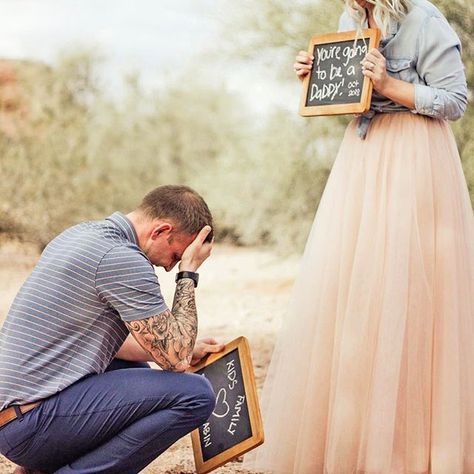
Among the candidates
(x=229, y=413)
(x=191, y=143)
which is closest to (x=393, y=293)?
(x=229, y=413)

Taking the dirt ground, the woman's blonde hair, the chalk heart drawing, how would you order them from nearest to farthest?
the chalk heart drawing → the woman's blonde hair → the dirt ground

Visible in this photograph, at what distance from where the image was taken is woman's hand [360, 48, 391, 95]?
317 cm

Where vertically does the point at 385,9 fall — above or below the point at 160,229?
above

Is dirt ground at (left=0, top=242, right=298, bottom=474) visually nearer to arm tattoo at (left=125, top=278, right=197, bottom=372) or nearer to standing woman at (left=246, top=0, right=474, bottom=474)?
standing woman at (left=246, top=0, right=474, bottom=474)

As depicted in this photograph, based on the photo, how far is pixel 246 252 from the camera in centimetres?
1407

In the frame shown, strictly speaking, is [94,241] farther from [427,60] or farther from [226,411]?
[427,60]

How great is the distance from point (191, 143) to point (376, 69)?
15.4 m

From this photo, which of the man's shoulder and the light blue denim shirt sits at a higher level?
the light blue denim shirt

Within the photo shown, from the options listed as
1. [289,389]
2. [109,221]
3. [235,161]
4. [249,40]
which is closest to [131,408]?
[109,221]

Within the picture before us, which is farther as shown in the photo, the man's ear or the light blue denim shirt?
the light blue denim shirt

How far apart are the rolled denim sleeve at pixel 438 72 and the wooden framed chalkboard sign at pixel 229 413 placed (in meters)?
1.04

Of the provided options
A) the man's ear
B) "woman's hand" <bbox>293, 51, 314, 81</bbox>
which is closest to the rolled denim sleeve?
"woman's hand" <bbox>293, 51, 314, 81</bbox>

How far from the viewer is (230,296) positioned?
9.51 meters

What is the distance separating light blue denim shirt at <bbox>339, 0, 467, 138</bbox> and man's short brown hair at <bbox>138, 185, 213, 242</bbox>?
2.89 ft
